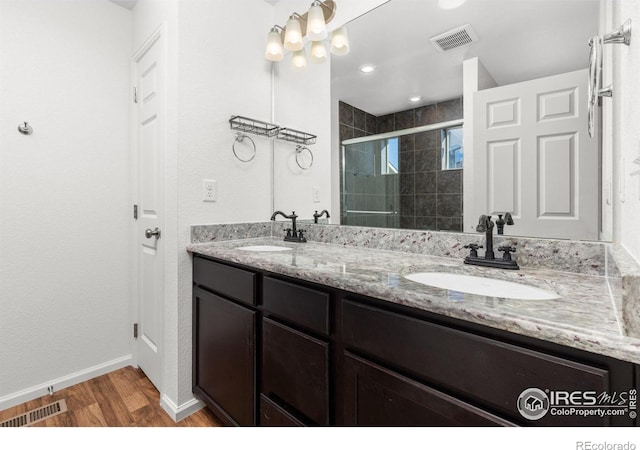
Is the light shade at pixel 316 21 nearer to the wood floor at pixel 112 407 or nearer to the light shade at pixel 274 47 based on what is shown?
the light shade at pixel 274 47

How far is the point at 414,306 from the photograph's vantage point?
0.73m

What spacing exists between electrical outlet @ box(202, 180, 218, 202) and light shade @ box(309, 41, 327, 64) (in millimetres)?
936

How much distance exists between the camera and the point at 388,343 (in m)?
0.80

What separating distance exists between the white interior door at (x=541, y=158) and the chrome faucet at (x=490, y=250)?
0.07m

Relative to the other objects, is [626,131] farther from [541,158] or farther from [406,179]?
[406,179]

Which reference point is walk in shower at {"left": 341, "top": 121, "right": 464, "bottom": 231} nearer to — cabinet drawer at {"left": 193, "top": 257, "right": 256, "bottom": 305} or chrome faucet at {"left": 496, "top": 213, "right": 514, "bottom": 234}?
chrome faucet at {"left": 496, "top": 213, "right": 514, "bottom": 234}

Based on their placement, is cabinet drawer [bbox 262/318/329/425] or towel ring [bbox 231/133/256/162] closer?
cabinet drawer [bbox 262/318/329/425]

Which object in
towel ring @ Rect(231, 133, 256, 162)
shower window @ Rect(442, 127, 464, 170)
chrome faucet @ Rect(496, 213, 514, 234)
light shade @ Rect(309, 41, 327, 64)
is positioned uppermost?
light shade @ Rect(309, 41, 327, 64)

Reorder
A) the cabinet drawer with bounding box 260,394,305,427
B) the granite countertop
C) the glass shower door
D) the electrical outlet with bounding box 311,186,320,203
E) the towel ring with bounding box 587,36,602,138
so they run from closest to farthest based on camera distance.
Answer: the granite countertop, the towel ring with bounding box 587,36,602,138, the cabinet drawer with bounding box 260,394,305,427, the glass shower door, the electrical outlet with bounding box 311,186,320,203

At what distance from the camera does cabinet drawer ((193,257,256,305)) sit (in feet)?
4.09

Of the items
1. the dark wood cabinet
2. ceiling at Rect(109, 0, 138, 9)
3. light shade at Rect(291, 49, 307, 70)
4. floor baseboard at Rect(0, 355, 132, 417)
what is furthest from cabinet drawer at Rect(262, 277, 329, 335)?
ceiling at Rect(109, 0, 138, 9)

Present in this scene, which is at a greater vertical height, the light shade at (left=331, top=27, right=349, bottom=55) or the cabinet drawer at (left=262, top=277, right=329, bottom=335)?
the light shade at (left=331, top=27, right=349, bottom=55)

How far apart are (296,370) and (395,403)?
1.27ft

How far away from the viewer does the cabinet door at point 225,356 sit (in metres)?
1.27
